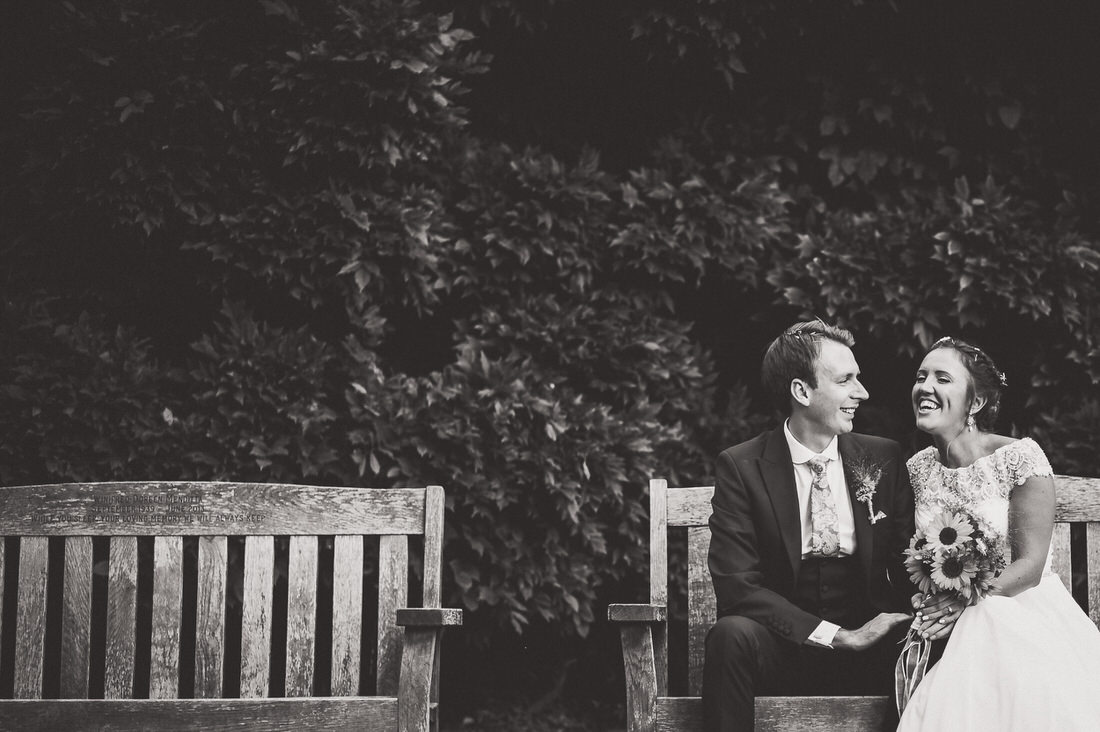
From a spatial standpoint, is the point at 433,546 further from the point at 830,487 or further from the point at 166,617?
the point at 830,487

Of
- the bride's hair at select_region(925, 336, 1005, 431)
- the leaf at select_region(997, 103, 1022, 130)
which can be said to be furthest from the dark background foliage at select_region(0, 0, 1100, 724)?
the bride's hair at select_region(925, 336, 1005, 431)

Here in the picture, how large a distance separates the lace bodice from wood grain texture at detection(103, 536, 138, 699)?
9.60 ft

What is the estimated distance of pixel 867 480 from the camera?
374cm

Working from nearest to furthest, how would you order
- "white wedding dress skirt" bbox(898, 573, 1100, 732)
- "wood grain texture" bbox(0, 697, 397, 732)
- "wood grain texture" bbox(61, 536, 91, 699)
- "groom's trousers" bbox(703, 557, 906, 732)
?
"white wedding dress skirt" bbox(898, 573, 1100, 732) → "groom's trousers" bbox(703, 557, 906, 732) → "wood grain texture" bbox(0, 697, 397, 732) → "wood grain texture" bbox(61, 536, 91, 699)

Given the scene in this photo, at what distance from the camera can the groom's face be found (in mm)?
3799

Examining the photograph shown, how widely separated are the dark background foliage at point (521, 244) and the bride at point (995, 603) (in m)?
0.96

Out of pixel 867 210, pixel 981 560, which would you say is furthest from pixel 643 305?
pixel 981 560

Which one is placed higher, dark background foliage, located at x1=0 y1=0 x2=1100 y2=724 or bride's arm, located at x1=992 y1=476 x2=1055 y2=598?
dark background foliage, located at x1=0 y1=0 x2=1100 y2=724

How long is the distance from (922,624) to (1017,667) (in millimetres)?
360

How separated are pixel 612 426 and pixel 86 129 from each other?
2645mm

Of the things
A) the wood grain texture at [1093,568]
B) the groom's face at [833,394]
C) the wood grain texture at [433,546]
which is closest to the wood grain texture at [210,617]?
the wood grain texture at [433,546]

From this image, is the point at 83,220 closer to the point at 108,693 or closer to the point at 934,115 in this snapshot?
the point at 108,693

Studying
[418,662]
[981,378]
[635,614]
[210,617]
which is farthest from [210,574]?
[981,378]

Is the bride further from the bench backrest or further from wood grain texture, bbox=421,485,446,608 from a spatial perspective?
wood grain texture, bbox=421,485,446,608
